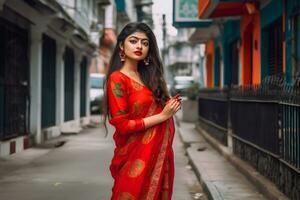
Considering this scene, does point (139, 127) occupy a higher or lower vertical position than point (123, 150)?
higher

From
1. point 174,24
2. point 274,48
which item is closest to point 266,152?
point 274,48

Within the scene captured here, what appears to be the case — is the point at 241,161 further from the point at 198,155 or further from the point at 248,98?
the point at 198,155

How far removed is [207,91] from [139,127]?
550 inches

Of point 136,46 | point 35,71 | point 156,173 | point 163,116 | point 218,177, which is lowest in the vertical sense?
point 218,177

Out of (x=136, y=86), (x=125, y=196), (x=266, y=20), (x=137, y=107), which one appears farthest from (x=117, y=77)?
(x=266, y=20)

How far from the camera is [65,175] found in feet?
34.6

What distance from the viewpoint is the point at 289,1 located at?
11797mm

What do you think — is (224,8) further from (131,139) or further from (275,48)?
(131,139)

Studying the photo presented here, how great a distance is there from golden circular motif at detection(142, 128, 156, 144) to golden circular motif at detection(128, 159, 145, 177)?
0.46 feet

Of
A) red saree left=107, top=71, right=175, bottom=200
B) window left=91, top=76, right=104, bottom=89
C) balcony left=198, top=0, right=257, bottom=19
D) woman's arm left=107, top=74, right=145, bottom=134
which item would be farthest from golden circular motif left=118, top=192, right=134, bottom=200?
window left=91, top=76, right=104, bottom=89

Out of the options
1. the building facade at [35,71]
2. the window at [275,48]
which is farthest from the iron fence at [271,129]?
the building facade at [35,71]

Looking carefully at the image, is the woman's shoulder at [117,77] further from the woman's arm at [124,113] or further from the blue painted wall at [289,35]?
the blue painted wall at [289,35]

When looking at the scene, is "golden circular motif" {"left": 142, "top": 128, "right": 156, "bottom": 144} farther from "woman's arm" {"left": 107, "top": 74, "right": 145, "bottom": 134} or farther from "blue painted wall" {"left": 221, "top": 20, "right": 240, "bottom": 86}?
"blue painted wall" {"left": 221, "top": 20, "right": 240, "bottom": 86}

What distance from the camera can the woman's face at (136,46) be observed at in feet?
14.3
